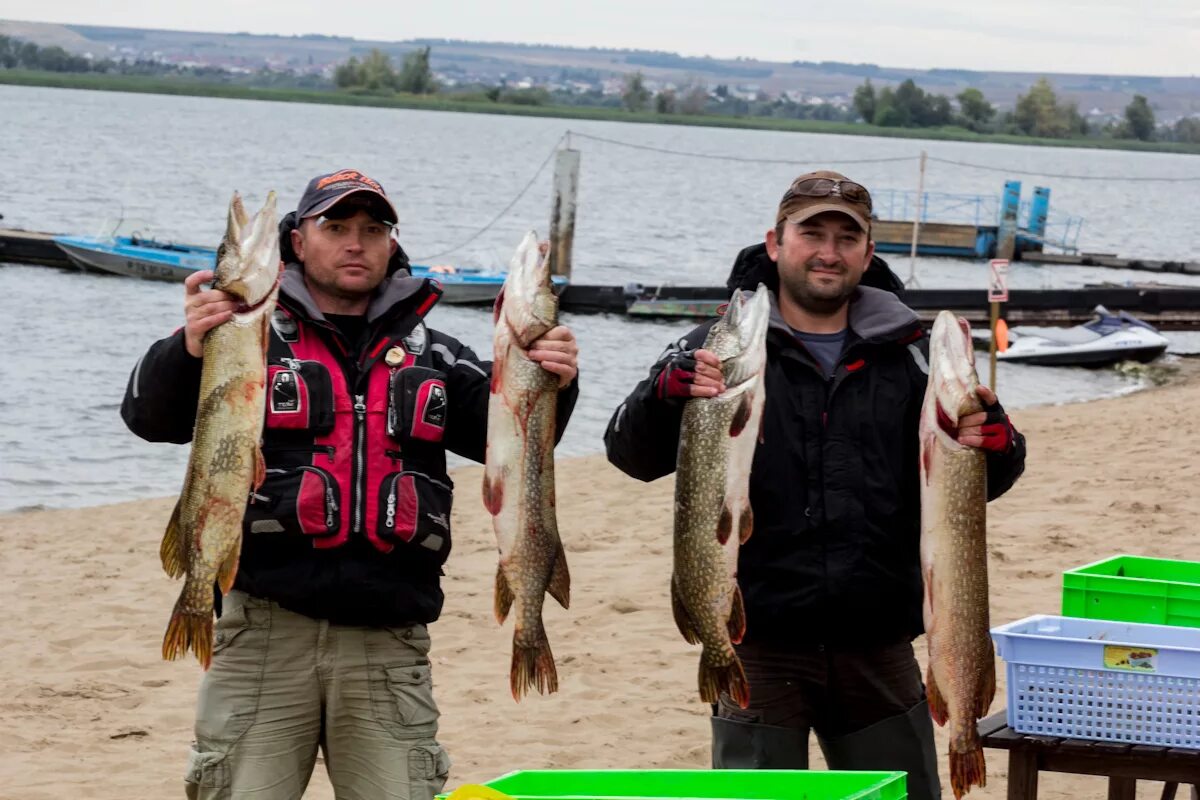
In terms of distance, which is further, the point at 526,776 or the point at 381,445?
the point at 381,445

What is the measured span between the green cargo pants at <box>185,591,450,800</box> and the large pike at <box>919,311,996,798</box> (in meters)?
1.51

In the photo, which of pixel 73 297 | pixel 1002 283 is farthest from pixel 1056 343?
pixel 73 297

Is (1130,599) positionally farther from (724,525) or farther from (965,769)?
(724,525)

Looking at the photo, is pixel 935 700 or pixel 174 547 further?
pixel 935 700

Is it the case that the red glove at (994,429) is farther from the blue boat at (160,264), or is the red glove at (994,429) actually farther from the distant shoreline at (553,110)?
the distant shoreline at (553,110)

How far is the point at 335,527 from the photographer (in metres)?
4.18

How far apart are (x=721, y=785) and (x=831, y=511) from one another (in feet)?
3.77

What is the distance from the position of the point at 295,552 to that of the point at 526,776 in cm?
108

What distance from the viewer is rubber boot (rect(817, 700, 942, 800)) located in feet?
14.8

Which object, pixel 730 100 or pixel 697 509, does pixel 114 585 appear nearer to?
pixel 697 509

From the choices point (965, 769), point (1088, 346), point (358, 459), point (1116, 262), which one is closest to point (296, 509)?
point (358, 459)

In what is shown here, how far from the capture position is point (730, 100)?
175500 millimetres

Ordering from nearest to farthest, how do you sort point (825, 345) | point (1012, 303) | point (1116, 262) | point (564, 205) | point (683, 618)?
1. point (683, 618)
2. point (825, 345)
3. point (564, 205)
4. point (1012, 303)
5. point (1116, 262)

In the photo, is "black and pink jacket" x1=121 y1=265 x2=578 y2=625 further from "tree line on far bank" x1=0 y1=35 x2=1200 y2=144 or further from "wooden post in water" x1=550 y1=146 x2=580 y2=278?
"tree line on far bank" x1=0 y1=35 x2=1200 y2=144
